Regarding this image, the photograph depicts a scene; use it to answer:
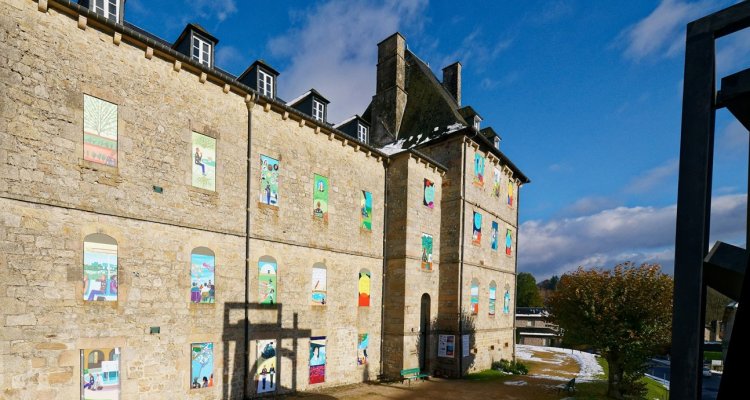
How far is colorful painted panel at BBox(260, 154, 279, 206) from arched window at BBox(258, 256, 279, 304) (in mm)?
2269

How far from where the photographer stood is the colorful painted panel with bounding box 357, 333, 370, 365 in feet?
56.3

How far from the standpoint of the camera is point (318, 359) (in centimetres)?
1534

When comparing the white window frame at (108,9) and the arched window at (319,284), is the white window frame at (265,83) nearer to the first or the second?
the white window frame at (108,9)

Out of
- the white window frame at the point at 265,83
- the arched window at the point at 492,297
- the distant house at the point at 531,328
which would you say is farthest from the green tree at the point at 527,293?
the white window frame at the point at 265,83

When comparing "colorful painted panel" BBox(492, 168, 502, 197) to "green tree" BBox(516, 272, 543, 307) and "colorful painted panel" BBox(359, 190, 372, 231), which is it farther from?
"green tree" BBox(516, 272, 543, 307)

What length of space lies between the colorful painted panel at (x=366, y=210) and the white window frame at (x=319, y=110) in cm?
424

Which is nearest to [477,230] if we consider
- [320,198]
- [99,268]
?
[320,198]

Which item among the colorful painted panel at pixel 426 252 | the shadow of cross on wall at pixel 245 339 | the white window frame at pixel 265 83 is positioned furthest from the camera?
the colorful painted panel at pixel 426 252

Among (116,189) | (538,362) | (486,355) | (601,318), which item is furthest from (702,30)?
(538,362)

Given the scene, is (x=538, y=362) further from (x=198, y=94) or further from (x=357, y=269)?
(x=198, y=94)

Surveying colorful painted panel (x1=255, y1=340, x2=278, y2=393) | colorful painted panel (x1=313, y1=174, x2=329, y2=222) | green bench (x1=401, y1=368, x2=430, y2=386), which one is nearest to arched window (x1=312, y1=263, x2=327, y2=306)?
colorful painted panel (x1=313, y1=174, x2=329, y2=222)

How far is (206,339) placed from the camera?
11.9 meters

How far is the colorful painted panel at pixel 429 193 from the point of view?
20234 millimetres

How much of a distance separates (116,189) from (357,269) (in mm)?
10408
